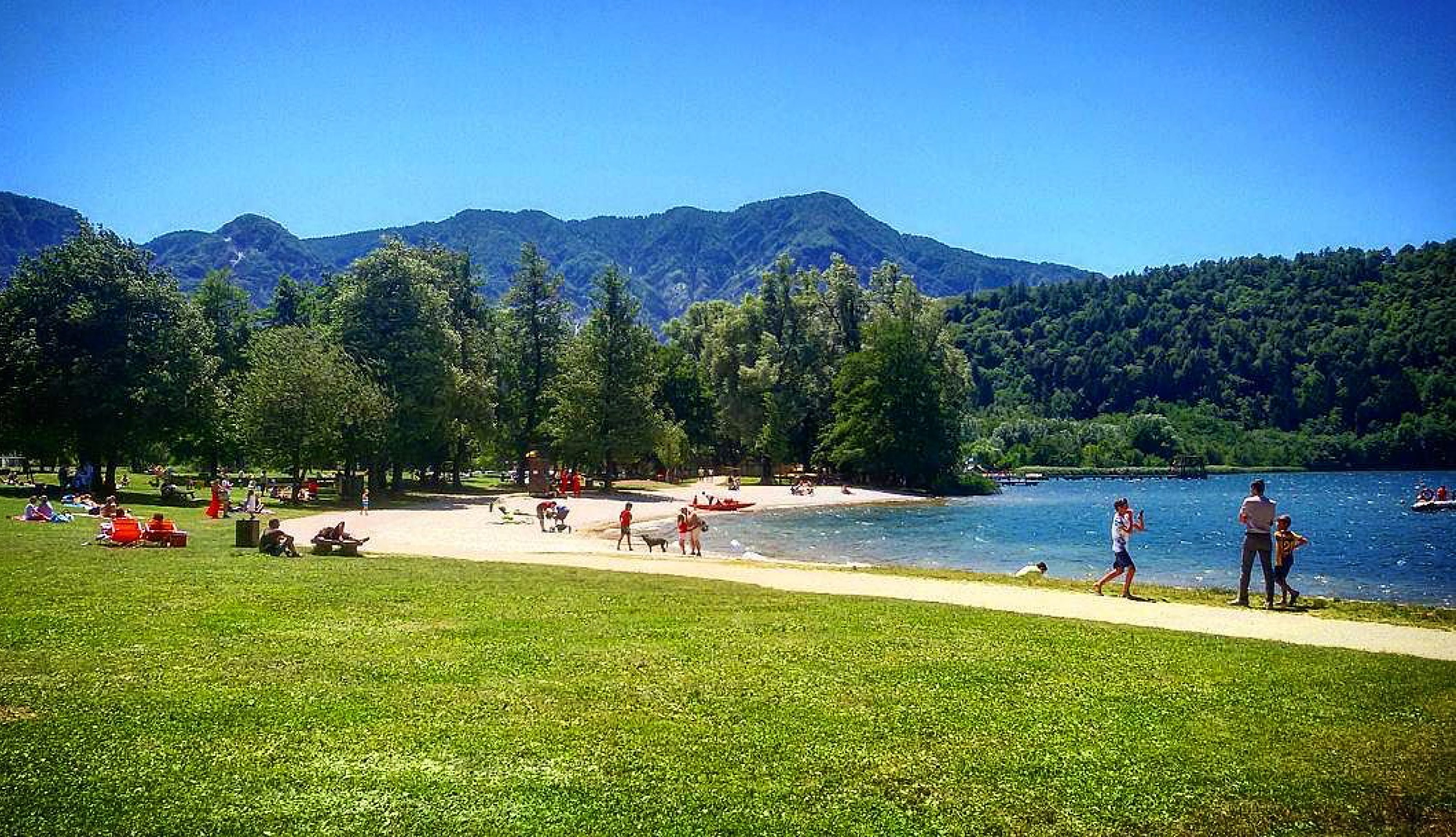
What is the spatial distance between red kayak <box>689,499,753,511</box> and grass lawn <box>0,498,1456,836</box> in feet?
139

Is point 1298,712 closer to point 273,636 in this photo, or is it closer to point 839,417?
point 273,636

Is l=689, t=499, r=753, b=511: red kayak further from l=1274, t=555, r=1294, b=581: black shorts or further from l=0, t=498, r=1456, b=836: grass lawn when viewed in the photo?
l=0, t=498, r=1456, b=836: grass lawn

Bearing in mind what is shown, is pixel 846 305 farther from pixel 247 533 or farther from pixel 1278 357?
pixel 1278 357

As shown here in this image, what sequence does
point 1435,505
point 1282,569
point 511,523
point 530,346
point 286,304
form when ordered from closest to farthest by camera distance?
point 1282,569 → point 511,523 → point 1435,505 → point 530,346 → point 286,304

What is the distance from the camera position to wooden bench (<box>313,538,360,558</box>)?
853 inches

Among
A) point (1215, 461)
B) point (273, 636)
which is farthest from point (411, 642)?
point (1215, 461)

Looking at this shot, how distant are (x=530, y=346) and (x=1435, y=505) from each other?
66.0 meters

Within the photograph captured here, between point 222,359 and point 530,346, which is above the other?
point 530,346

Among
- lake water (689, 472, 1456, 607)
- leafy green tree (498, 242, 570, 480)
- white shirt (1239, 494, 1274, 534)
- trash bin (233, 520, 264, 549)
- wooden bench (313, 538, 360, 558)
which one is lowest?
lake water (689, 472, 1456, 607)

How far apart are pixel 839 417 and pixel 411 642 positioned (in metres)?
70.1

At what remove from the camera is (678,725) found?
8.08 metres

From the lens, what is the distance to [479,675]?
9.58 metres

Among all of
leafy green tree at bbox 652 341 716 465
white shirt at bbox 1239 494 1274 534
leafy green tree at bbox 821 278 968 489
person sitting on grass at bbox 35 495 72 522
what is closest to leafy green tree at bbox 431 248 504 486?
leafy green tree at bbox 652 341 716 465

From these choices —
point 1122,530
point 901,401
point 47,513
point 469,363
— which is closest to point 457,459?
point 469,363
